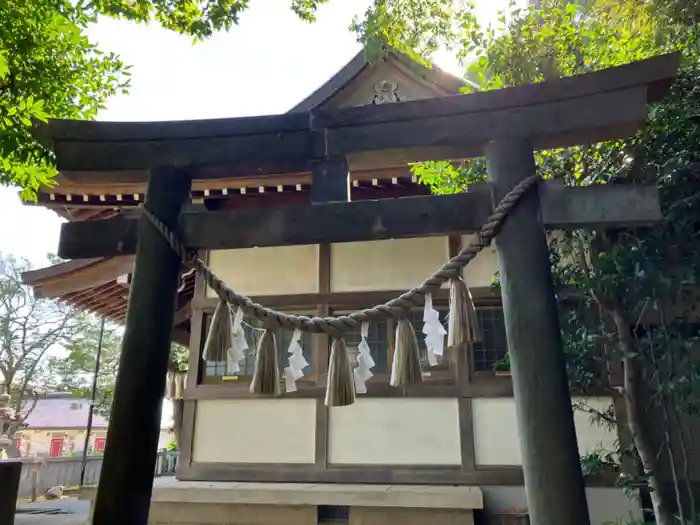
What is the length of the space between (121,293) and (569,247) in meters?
6.73

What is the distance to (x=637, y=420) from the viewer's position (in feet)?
10.9

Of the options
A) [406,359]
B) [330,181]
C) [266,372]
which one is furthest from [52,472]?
[406,359]

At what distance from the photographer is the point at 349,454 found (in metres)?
4.91

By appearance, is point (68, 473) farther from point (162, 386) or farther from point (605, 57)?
point (605, 57)

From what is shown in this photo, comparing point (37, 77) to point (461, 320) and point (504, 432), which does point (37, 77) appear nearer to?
point (461, 320)

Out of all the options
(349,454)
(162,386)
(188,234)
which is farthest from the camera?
(349,454)

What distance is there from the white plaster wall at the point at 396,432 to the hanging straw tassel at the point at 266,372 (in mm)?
2931

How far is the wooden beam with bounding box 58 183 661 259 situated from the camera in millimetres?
2135

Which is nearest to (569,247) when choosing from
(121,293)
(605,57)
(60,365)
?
(605,57)

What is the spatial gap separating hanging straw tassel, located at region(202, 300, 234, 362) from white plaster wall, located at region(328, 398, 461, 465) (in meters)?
3.01

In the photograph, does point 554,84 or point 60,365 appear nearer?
point 554,84

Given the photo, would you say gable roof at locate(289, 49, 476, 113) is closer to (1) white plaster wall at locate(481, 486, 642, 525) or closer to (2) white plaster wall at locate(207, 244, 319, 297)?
(2) white plaster wall at locate(207, 244, 319, 297)

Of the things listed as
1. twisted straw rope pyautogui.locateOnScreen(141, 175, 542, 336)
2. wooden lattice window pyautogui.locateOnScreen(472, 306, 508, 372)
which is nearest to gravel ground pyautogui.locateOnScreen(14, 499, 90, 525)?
wooden lattice window pyautogui.locateOnScreen(472, 306, 508, 372)

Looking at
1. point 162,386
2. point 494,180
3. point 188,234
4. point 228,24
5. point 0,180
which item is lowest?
point 162,386
